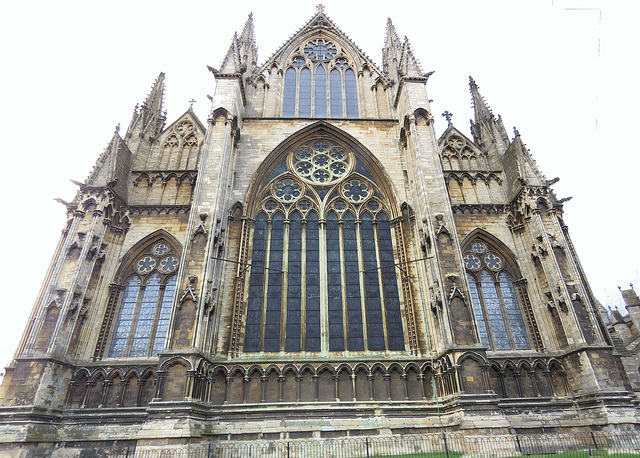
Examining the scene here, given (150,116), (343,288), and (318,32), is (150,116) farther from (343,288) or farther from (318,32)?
(343,288)

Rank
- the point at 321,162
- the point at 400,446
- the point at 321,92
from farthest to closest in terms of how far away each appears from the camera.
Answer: the point at 321,92 → the point at 321,162 → the point at 400,446

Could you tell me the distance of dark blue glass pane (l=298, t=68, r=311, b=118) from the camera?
21.0 meters

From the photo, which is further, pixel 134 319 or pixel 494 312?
pixel 494 312

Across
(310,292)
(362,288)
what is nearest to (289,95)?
(310,292)

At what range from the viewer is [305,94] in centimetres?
2161

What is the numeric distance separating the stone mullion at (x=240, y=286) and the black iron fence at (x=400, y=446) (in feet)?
10.6

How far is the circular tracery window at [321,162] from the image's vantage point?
1867cm

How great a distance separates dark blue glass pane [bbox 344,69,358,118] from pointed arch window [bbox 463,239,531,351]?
964 cm

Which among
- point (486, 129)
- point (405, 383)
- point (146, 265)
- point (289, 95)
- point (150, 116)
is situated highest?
point (289, 95)

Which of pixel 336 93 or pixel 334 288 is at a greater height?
pixel 336 93

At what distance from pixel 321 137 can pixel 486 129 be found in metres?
8.81

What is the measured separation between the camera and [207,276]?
44.0ft

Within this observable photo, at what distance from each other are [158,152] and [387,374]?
48.8ft

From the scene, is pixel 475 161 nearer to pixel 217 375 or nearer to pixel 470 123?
pixel 470 123
